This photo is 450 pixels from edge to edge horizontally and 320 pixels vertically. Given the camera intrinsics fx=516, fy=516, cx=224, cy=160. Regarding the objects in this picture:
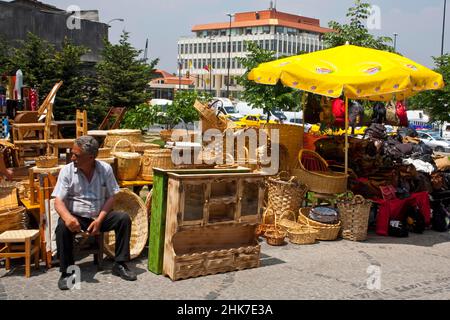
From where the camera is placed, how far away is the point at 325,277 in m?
5.79

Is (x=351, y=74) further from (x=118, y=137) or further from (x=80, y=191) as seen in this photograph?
(x=80, y=191)

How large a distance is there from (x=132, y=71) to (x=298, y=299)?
58.9 ft

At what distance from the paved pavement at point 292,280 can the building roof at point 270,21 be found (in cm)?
8406

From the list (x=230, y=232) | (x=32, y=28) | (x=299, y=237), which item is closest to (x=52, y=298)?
(x=230, y=232)

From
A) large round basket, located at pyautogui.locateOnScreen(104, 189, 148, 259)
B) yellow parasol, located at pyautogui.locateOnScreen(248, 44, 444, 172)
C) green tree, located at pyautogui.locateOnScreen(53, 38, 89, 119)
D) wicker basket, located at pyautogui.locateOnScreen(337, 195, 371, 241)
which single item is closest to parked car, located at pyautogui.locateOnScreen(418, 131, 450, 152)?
green tree, located at pyautogui.locateOnScreen(53, 38, 89, 119)

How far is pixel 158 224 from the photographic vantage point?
5539 millimetres

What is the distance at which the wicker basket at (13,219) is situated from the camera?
5609 millimetres

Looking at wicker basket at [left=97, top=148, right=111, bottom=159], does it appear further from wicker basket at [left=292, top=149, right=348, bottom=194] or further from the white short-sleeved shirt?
wicker basket at [left=292, top=149, right=348, bottom=194]

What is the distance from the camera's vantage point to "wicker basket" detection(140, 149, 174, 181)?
23.6ft

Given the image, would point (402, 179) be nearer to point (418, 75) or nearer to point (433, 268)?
point (418, 75)

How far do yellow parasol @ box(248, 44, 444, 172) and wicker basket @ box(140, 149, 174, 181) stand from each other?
2091mm

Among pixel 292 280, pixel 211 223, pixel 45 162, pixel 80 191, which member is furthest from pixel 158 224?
pixel 45 162

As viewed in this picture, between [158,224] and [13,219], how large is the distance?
162cm

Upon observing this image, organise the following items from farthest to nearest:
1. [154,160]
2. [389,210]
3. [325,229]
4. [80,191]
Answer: [389,210] < [325,229] < [154,160] < [80,191]
